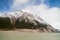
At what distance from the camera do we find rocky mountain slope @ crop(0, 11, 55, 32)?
88.1 inches

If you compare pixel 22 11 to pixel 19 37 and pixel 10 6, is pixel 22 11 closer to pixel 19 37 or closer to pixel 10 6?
pixel 10 6

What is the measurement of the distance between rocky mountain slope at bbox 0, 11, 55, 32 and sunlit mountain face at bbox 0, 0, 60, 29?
3 centimetres

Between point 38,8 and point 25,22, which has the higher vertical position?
point 38,8

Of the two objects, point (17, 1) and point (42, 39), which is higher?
point (17, 1)

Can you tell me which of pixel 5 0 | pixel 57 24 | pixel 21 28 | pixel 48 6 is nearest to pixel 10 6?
pixel 5 0

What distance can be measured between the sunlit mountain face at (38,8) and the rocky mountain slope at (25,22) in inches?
1.3

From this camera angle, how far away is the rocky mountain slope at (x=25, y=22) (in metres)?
2.24

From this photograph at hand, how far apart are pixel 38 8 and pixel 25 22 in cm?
28

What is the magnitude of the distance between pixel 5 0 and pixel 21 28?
0.48 meters

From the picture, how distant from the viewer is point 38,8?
2268 millimetres

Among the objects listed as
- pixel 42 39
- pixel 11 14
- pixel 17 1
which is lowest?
pixel 42 39

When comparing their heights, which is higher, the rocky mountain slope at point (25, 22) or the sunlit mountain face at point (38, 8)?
the sunlit mountain face at point (38, 8)

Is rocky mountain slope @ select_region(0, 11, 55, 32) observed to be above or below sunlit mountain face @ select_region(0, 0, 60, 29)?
below

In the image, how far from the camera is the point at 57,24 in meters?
2.21
